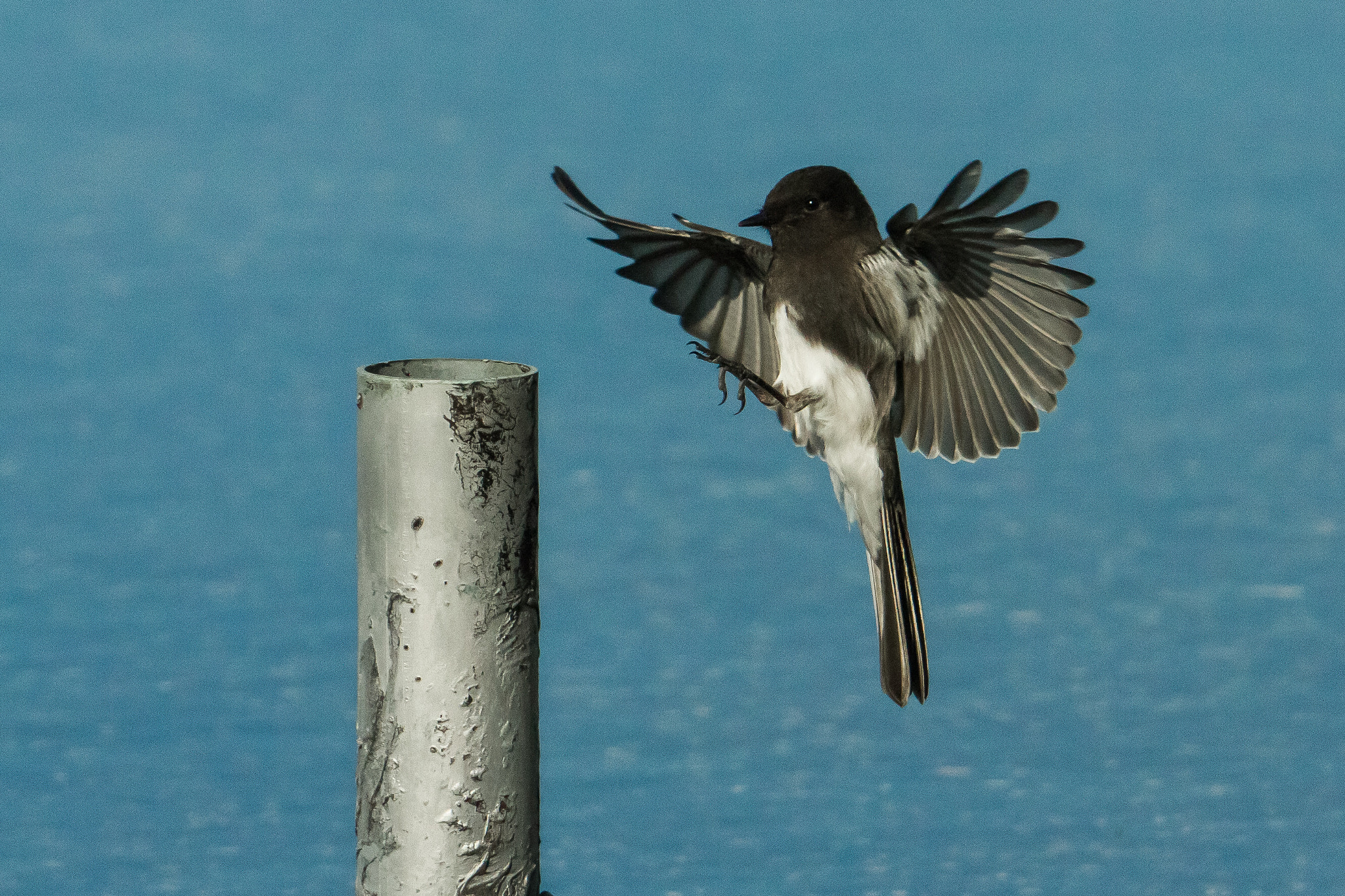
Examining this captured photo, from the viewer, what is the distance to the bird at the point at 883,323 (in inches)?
175

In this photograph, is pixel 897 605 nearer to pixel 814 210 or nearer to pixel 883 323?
pixel 883 323

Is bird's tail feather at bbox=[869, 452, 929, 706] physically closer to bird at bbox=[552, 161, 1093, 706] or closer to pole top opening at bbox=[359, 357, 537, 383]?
bird at bbox=[552, 161, 1093, 706]

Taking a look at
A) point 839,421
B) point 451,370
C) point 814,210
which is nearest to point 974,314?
point 839,421

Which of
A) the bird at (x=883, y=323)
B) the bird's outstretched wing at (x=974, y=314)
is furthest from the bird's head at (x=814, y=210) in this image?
the bird's outstretched wing at (x=974, y=314)

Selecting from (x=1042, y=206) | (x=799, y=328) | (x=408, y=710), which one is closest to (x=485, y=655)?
(x=408, y=710)

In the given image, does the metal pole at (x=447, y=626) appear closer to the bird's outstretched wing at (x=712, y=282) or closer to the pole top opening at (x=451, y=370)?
the pole top opening at (x=451, y=370)

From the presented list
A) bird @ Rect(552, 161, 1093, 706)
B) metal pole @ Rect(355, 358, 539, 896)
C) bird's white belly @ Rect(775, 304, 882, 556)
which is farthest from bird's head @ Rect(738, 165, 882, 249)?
metal pole @ Rect(355, 358, 539, 896)

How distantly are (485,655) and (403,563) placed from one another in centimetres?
28

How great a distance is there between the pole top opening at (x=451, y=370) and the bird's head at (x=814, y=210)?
1021mm

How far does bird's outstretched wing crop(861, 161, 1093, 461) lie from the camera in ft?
14.2

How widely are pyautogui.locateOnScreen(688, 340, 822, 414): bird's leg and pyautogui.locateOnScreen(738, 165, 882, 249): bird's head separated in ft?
1.20

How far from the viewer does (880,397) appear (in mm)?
4801

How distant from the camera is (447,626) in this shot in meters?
3.57

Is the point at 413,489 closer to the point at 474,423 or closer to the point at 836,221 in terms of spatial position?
the point at 474,423
